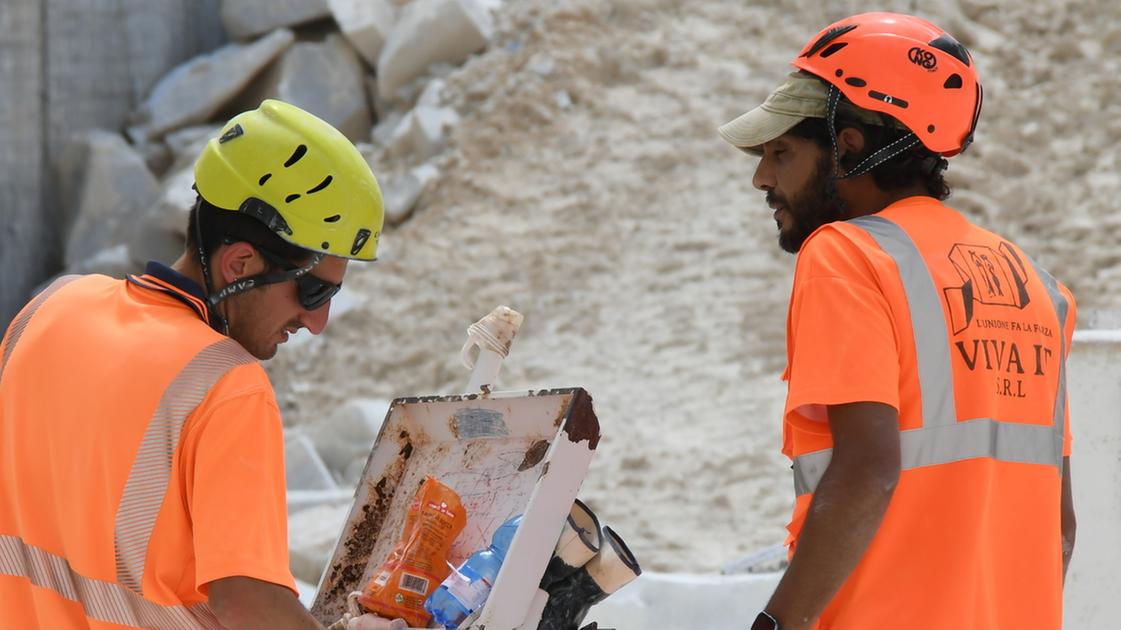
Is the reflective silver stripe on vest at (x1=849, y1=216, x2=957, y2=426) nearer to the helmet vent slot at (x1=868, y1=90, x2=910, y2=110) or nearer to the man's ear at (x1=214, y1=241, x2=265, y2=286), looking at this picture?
the helmet vent slot at (x1=868, y1=90, x2=910, y2=110)

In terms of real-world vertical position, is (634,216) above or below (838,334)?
below

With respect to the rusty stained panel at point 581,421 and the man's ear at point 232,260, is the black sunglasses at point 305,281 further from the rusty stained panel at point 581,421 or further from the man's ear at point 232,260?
the rusty stained panel at point 581,421

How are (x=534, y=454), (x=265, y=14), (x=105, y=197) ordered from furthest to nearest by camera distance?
(x=265, y=14)
(x=105, y=197)
(x=534, y=454)

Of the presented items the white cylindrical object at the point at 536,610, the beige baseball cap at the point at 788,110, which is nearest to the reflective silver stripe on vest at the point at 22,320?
the white cylindrical object at the point at 536,610

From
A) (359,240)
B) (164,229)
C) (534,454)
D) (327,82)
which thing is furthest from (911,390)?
(327,82)

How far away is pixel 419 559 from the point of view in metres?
2.35

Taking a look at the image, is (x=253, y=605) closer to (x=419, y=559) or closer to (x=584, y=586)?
(x=419, y=559)

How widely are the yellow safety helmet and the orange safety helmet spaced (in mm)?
795

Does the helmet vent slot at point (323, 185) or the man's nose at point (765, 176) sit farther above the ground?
the helmet vent slot at point (323, 185)

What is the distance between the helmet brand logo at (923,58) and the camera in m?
2.34

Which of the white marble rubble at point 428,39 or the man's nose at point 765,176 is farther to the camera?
the white marble rubble at point 428,39

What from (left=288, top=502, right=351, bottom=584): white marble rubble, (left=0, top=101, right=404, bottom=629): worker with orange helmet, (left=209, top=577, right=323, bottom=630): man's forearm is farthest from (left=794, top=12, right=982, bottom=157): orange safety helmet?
(left=288, top=502, right=351, bottom=584): white marble rubble

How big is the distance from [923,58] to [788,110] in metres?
0.24

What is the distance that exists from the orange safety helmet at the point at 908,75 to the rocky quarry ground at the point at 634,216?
14.6 ft
